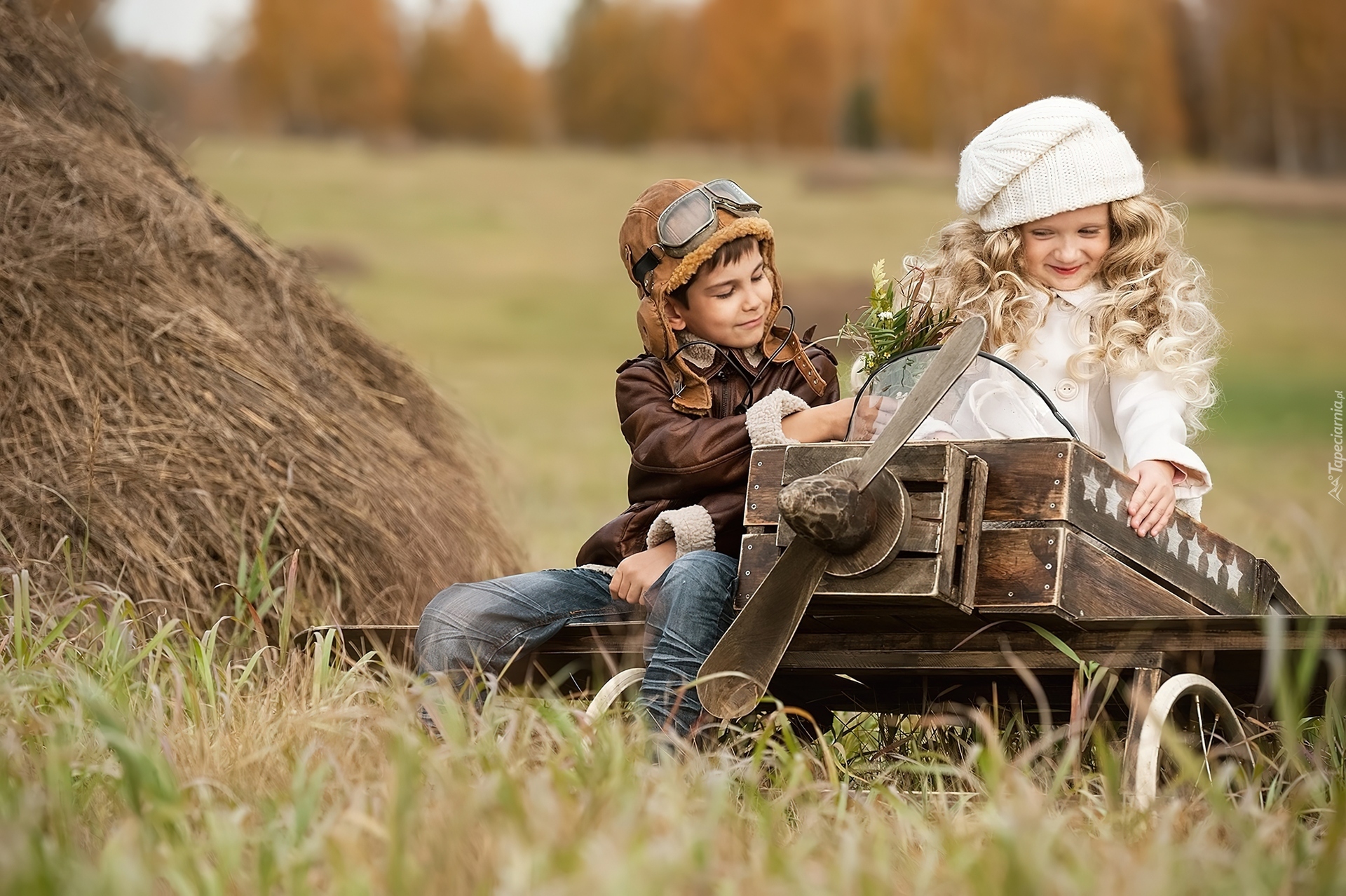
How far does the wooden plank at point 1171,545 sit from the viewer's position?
8.92 ft

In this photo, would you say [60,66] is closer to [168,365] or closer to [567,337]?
[168,365]

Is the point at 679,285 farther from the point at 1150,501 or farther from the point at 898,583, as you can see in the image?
the point at 1150,501

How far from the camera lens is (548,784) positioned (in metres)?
2.32

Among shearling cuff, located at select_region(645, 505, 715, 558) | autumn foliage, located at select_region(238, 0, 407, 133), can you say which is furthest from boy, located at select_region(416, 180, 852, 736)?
autumn foliage, located at select_region(238, 0, 407, 133)

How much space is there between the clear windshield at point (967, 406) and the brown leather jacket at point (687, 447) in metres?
0.31

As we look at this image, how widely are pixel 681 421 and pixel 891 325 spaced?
52 cm

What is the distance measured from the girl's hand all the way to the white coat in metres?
0.13

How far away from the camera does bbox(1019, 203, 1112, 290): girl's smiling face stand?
3.54 meters

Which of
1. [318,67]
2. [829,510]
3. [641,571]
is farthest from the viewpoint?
[318,67]

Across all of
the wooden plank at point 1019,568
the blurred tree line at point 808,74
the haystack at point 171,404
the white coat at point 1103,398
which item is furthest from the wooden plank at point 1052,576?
the blurred tree line at point 808,74

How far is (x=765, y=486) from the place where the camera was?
2.99 metres

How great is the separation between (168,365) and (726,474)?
6.28 feet

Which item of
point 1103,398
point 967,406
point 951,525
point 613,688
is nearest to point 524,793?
point 613,688

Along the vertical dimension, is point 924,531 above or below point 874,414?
below
